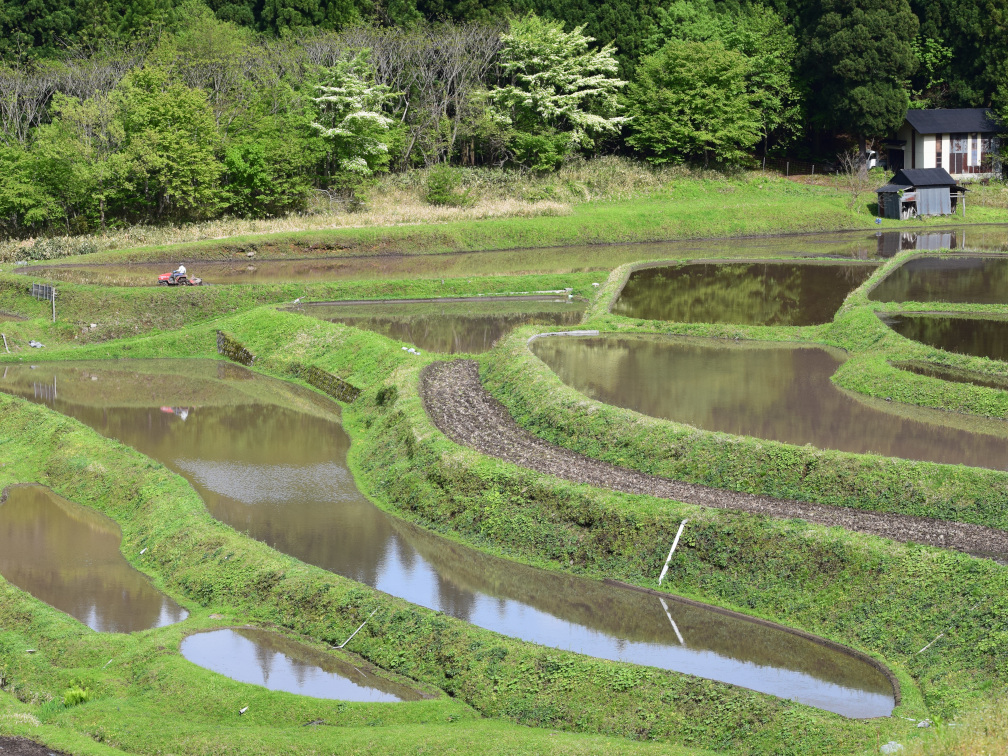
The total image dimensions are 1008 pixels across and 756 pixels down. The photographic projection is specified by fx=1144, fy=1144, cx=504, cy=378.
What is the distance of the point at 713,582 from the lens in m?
21.1

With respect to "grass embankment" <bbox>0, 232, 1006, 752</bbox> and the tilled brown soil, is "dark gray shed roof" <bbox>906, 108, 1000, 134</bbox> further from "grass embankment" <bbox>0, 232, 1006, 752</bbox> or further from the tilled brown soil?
"grass embankment" <bbox>0, 232, 1006, 752</bbox>

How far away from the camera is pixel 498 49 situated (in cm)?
7644

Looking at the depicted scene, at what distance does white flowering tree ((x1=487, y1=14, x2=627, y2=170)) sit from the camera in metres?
Answer: 71.6

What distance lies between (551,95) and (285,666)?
5782 centimetres

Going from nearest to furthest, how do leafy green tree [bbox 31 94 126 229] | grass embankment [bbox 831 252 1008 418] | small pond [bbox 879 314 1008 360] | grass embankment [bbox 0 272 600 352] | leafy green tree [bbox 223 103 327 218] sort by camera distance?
grass embankment [bbox 831 252 1008 418] < small pond [bbox 879 314 1008 360] < grass embankment [bbox 0 272 600 352] < leafy green tree [bbox 31 94 126 229] < leafy green tree [bbox 223 103 327 218]

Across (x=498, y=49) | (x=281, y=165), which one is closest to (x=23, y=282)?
(x=281, y=165)

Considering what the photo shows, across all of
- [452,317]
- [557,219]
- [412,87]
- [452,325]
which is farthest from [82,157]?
[452,325]

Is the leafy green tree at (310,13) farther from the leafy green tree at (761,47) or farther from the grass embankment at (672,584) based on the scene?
the grass embankment at (672,584)

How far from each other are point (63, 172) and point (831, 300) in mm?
39977

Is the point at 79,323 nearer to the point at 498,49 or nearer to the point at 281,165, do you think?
the point at 281,165

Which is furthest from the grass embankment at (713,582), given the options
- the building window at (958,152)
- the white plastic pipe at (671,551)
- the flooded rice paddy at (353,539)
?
the building window at (958,152)

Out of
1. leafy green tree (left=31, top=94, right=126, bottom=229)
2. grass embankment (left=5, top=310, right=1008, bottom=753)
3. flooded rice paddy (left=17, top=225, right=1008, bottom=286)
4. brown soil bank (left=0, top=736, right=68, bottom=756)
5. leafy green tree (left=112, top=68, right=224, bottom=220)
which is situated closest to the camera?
brown soil bank (left=0, top=736, right=68, bottom=756)

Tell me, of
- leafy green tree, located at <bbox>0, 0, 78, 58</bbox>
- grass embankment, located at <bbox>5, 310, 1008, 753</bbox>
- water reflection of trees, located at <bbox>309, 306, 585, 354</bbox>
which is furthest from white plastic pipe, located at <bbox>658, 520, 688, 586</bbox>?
leafy green tree, located at <bbox>0, 0, 78, 58</bbox>

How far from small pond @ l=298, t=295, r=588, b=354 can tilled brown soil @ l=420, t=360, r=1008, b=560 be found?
→ 5.44 meters
